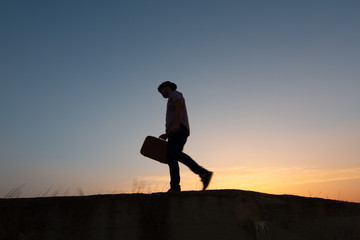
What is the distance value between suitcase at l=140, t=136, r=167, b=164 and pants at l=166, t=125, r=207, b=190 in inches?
5.0

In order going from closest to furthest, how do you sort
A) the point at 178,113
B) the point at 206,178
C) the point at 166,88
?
the point at 206,178 → the point at 178,113 → the point at 166,88

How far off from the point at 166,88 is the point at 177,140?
808mm

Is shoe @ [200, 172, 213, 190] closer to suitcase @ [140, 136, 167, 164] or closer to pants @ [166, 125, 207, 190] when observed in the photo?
pants @ [166, 125, 207, 190]

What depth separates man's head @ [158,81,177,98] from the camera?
3.78 meters

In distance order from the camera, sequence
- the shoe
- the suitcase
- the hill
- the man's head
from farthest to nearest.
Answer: the man's head
the suitcase
the shoe
the hill

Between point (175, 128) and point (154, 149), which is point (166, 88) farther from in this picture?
point (154, 149)

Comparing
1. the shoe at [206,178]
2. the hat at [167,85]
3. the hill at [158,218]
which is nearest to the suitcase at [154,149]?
the shoe at [206,178]

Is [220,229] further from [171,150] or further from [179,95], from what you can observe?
[179,95]

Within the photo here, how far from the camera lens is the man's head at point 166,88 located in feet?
12.4

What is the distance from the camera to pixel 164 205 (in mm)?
2668

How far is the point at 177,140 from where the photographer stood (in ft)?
11.2

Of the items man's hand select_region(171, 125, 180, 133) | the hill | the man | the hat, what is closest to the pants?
the man

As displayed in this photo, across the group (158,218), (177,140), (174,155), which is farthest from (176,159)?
(158,218)

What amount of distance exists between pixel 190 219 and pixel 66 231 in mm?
1159
